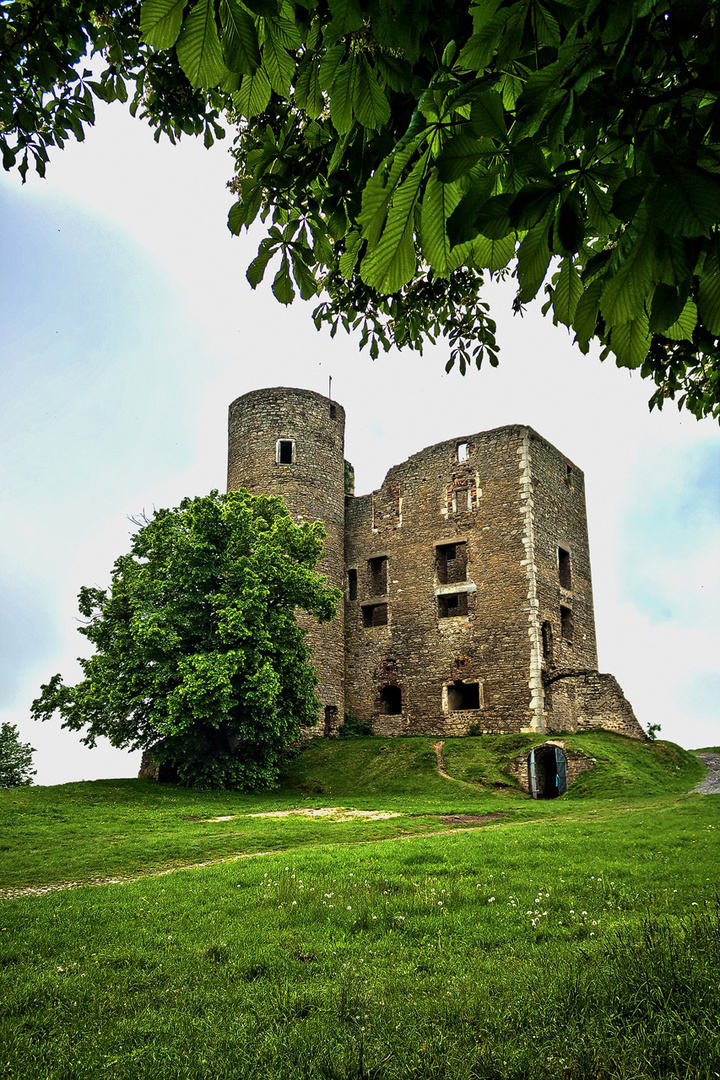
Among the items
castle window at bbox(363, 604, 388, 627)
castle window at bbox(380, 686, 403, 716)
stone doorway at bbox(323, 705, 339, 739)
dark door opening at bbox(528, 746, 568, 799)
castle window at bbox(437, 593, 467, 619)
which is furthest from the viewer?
castle window at bbox(363, 604, 388, 627)

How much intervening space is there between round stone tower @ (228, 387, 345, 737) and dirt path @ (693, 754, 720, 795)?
1368 centimetres

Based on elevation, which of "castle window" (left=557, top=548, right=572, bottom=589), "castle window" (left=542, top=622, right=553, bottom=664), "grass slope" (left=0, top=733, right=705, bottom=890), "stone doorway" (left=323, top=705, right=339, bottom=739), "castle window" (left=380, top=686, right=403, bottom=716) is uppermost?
"castle window" (left=557, top=548, right=572, bottom=589)

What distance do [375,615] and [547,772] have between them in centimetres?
1070

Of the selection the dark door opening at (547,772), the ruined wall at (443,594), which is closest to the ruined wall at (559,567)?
the ruined wall at (443,594)

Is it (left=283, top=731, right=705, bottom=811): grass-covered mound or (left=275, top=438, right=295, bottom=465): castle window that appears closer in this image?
(left=283, top=731, right=705, bottom=811): grass-covered mound

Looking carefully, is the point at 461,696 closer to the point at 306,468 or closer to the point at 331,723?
the point at 331,723

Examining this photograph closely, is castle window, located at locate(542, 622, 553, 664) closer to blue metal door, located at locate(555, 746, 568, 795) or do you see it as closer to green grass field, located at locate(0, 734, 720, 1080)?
blue metal door, located at locate(555, 746, 568, 795)

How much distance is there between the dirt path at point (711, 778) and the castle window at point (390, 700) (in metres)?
11.6

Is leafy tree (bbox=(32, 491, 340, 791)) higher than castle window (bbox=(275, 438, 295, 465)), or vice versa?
castle window (bbox=(275, 438, 295, 465))

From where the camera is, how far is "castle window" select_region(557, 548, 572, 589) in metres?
29.6

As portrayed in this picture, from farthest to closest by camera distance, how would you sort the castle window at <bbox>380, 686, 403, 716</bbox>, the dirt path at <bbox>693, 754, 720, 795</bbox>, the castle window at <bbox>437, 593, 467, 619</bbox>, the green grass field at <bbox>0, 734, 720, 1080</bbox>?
1. the castle window at <bbox>380, 686, 403, 716</bbox>
2. the castle window at <bbox>437, 593, 467, 619</bbox>
3. the dirt path at <bbox>693, 754, 720, 795</bbox>
4. the green grass field at <bbox>0, 734, 720, 1080</bbox>

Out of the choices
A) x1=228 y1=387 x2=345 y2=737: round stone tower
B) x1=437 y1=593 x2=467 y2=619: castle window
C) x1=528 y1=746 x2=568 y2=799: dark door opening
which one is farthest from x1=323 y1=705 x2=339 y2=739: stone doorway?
x1=528 y1=746 x2=568 y2=799: dark door opening

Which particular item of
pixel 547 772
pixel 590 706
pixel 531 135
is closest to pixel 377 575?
pixel 590 706

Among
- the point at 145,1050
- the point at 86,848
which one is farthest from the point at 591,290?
the point at 86,848
